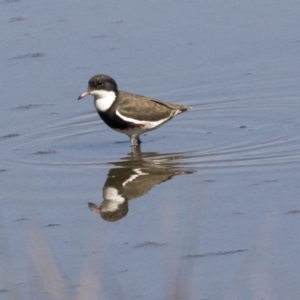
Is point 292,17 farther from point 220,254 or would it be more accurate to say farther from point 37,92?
point 220,254

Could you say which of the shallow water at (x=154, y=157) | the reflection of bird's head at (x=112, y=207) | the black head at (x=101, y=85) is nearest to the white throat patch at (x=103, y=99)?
the black head at (x=101, y=85)

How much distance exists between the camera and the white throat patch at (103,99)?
34.3 feet

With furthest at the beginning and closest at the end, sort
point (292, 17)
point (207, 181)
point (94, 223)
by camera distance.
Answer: point (292, 17)
point (207, 181)
point (94, 223)

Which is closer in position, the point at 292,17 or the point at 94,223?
the point at 94,223

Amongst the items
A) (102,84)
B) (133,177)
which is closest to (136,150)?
(102,84)

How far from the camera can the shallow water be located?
6.83 metres

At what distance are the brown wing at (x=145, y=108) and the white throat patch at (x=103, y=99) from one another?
0.30ft

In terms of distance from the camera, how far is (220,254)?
23.5ft

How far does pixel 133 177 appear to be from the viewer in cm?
921

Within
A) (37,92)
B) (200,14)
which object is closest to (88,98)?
(37,92)

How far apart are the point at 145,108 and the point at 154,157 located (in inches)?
34.0

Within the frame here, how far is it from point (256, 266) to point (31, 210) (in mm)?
2121

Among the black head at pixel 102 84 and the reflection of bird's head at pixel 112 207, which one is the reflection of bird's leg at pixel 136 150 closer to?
the black head at pixel 102 84

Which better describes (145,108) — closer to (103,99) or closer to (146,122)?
(146,122)
